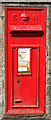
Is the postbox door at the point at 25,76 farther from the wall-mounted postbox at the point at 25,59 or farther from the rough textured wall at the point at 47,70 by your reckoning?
the rough textured wall at the point at 47,70

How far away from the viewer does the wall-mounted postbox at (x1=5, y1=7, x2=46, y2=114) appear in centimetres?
344

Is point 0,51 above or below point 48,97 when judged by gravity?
above

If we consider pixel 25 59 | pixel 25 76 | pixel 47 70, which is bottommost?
pixel 25 76

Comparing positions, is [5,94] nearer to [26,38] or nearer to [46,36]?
[26,38]

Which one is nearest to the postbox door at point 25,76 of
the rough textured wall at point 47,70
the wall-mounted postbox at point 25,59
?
the wall-mounted postbox at point 25,59

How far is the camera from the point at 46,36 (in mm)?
3494

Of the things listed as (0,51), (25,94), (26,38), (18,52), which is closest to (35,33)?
(26,38)

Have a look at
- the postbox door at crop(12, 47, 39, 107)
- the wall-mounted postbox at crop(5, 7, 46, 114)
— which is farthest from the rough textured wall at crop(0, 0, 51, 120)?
the postbox door at crop(12, 47, 39, 107)

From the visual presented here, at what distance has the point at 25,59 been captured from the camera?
3.50 m

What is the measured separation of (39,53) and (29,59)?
22cm

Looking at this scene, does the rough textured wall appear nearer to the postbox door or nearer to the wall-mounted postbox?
the wall-mounted postbox

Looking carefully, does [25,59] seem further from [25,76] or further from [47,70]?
[47,70]

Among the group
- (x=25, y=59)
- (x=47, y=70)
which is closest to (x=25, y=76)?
(x=25, y=59)

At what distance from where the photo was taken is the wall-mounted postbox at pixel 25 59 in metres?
3.44
